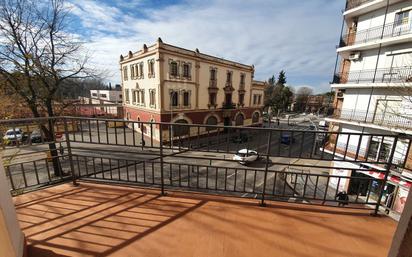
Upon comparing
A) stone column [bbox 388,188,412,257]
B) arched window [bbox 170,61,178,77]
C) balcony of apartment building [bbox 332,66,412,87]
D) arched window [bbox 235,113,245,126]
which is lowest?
arched window [bbox 235,113,245,126]

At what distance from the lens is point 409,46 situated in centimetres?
773

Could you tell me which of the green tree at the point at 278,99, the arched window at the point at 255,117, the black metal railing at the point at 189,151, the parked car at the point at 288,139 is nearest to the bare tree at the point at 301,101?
the green tree at the point at 278,99

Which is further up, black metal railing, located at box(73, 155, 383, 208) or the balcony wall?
the balcony wall

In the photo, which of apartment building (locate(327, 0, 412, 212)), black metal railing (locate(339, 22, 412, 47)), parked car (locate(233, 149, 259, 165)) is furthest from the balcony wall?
parked car (locate(233, 149, 259, 165))

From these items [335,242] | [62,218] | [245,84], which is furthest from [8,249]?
[245,84]

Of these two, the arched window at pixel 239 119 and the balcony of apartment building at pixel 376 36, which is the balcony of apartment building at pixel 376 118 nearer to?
the balcony of apartment building at pixel 376 36

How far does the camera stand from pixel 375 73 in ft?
29.1

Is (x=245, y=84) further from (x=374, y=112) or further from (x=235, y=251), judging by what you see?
(x=235, y=251)

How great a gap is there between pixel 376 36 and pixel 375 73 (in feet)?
5.95

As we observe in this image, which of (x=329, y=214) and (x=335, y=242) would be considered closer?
(x=335, y=242)

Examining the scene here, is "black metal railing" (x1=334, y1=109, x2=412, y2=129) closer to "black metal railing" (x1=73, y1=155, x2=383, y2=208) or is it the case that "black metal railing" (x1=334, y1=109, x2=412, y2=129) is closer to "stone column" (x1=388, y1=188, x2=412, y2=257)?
"black metal railing" (x1=73, y1=155, x2=383, y2=208)

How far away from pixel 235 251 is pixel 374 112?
10.9 meters

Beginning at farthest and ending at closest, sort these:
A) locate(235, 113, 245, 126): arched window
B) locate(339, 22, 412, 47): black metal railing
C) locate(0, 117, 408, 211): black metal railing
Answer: locate(235, 113, 245, 126): arched window → locate(339, 22, 412, 47): black metal railing → locate(0, 117, 408, 211): black metal railing

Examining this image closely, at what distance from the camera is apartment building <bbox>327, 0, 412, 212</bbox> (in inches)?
304
